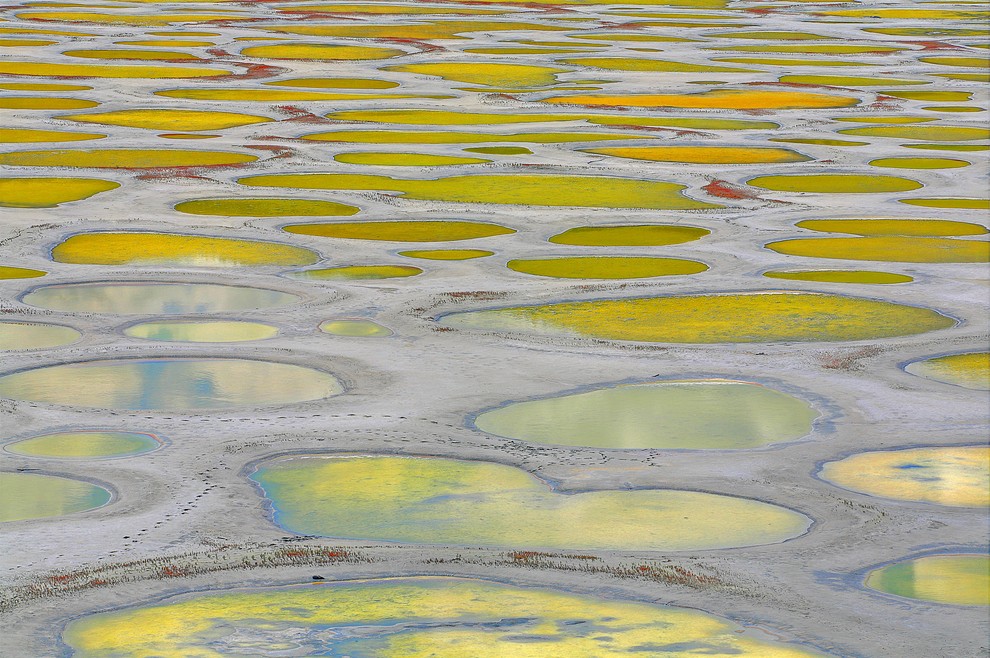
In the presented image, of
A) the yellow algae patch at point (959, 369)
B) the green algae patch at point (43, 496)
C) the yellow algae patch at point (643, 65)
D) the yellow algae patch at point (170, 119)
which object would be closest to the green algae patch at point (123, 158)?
the yellow algae patch at point (170, 119)

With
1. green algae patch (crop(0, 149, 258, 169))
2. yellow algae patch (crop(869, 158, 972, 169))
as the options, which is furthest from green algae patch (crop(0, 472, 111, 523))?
yellow algae patch (crop(869, 158, 972, 169))

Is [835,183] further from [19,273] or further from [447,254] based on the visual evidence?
[19,273]

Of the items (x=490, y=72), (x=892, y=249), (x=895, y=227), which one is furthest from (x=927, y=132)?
(x=490, y=72)

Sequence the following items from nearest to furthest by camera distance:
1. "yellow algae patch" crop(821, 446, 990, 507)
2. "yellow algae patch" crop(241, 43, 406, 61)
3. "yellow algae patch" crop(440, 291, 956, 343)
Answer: "yellow algae patch" crop(821, 446, 990, 507) → "yellow algae patch" crop(440, 291, 956, 343) → "yellow algae patch" crop(241, 43, 406, 61)

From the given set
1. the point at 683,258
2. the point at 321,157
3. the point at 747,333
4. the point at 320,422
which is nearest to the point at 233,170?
the point at 321,157

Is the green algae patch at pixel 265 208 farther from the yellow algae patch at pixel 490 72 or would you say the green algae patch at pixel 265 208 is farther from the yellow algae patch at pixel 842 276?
the yellow algae patch at pixel 490 72

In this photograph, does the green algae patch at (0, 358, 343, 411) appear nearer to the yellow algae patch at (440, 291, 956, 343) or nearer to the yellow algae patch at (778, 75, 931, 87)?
the yellow algae patch at (440, 291, 956, 343)

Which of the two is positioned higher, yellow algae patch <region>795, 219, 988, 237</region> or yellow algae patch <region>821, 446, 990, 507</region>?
yellow algae patch <region>821, 446, 990, 507</region>
